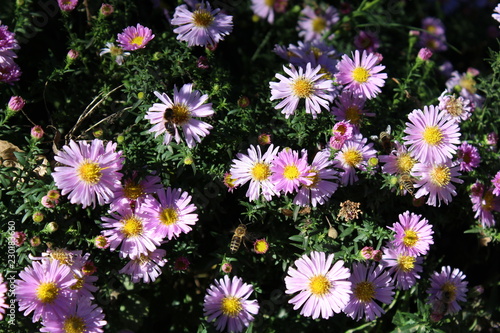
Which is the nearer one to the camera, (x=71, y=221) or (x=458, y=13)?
(x=71, y=221)

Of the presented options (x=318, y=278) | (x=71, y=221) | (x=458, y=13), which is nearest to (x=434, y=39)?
(x=458, y=13)

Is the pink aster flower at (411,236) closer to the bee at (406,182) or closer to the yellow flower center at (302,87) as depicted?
the bee at (406,182)

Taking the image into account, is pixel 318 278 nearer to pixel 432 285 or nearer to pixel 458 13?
pixel 432 285

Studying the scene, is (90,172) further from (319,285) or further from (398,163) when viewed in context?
(398,163)

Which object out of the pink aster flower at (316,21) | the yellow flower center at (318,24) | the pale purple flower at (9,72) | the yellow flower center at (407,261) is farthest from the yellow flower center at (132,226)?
the yellow flower center at (318,24)

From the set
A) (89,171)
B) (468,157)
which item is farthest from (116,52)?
(468,157)

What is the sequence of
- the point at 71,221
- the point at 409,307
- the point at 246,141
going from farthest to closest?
1. the point at 409,307
2. the point at 246,141
3. the point at 71,221
